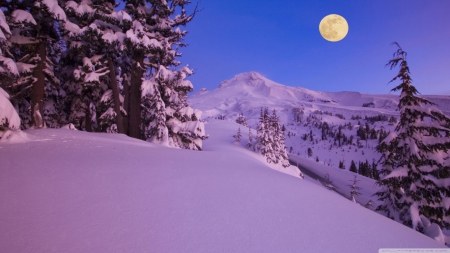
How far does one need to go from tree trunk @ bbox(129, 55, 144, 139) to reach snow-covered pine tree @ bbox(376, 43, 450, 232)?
46.3 ft

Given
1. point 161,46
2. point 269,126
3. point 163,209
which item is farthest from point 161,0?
point 269,126

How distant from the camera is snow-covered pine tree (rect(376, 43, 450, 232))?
9.75m

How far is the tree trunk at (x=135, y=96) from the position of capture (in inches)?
503

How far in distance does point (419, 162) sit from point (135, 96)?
15.6 m

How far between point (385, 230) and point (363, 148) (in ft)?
728

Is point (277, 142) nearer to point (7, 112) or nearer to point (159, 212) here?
point (7, 112)

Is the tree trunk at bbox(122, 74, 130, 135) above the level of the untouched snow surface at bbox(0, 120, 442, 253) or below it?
above

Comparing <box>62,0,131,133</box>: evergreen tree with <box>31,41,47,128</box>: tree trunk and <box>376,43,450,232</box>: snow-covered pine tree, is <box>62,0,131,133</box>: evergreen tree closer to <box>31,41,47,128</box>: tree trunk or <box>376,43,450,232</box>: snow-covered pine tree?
<box>31,41,47,128</box>: tree trunk

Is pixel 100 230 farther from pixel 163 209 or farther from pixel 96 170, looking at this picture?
pixel 96 170

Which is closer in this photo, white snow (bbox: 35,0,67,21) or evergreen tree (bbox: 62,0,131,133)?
white snow (bbox: 35,0,67,21)

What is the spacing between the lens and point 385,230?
13.9 feet

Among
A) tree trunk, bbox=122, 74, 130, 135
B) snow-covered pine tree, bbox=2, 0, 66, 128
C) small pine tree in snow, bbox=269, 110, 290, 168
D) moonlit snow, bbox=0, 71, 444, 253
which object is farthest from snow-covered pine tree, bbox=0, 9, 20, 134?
small pine tree in snow, bbox=269, 110, 290, 168

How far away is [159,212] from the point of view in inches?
137

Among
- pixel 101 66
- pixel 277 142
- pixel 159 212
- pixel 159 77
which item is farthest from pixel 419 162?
pixel 277 142
